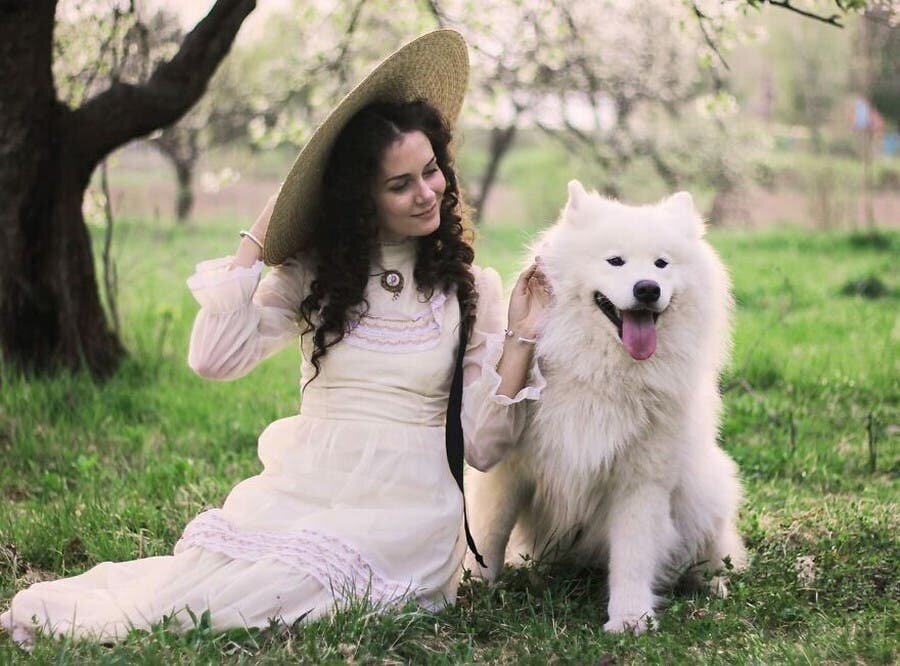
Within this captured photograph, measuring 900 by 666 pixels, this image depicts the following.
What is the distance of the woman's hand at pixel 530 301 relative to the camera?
10.5 ft

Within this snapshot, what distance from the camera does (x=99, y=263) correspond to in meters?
9.69

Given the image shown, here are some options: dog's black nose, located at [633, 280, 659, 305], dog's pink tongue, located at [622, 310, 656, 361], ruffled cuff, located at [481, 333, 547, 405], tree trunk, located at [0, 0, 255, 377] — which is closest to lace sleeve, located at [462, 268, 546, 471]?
ruffled cuff, located at [481, 333, 547, 405]

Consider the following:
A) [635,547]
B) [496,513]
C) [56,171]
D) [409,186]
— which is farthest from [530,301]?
[56,171]

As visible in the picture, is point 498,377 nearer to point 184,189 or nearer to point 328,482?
point 328,482

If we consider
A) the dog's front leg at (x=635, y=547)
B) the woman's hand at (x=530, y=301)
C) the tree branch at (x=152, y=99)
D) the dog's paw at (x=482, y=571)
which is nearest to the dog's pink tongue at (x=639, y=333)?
the woman's hand at (x=530, y=301)

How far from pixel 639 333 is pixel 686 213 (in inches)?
18.8

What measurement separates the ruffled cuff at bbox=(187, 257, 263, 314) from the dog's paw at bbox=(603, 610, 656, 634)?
151 centimetres

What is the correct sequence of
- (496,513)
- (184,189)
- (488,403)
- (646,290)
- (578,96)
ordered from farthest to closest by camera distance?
(184,189)
(578,96)
(496,513)
(488,403)
(646,290)

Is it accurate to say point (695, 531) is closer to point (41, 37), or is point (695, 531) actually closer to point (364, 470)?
point (364, 470)

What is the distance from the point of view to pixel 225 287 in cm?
300

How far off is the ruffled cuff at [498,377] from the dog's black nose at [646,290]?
44 cm

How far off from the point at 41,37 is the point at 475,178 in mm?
17452

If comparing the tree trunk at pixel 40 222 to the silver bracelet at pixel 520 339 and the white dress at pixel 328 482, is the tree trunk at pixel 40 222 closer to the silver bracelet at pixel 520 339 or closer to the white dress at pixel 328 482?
the white dress at pixel 328 482

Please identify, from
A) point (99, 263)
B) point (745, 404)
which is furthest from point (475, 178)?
point (745, 404)
